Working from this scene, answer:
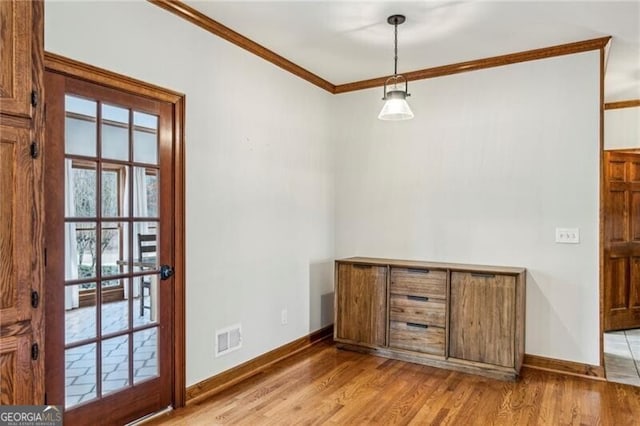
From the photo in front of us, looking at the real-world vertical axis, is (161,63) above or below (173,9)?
below

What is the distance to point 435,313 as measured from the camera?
11.6 feet

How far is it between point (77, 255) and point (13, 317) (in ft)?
2.72

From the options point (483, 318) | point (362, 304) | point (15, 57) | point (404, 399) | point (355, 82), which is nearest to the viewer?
point (15, 57)

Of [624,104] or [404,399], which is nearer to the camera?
[404,399]

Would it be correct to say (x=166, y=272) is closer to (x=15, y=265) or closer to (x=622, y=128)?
(x=15, y=265)

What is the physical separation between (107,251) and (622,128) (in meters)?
5.54

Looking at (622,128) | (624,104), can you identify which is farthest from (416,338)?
(624,104)

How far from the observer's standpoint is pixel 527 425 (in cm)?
257

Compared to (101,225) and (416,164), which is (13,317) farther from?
(416,164)

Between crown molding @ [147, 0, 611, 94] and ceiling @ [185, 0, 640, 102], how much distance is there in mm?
58

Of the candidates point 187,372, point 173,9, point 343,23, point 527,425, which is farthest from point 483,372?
point 173,9

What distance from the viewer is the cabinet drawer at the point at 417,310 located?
3531 millimetres

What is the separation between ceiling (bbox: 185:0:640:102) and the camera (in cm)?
276

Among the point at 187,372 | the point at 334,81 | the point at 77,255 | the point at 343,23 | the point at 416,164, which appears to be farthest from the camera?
the point at 334,81
